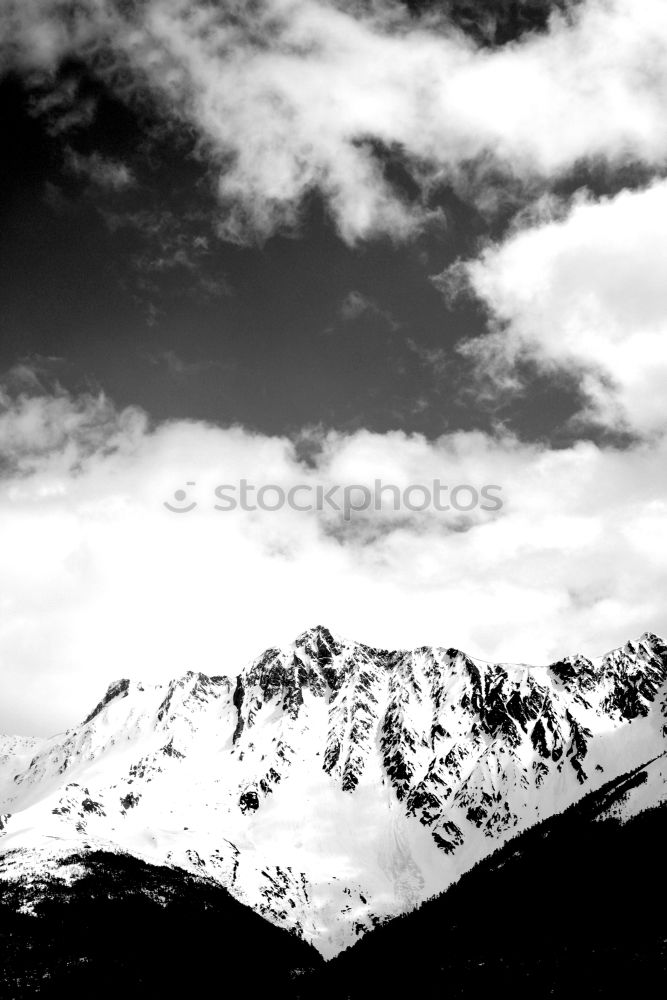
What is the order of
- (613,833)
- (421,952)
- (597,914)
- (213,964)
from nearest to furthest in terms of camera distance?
(597,914) < (421,952) < (613,833) < (213,964)

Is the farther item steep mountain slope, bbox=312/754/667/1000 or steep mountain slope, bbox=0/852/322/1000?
steep mountain slope, bbox=0/852/322/1000

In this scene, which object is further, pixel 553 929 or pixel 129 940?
pixel 129 940

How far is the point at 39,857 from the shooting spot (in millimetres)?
143750

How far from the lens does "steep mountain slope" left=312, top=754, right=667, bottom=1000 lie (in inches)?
1703

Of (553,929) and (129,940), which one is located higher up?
(129,940)

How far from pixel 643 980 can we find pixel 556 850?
6656 centimetres

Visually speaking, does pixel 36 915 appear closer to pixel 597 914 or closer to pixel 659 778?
pixel 597 914

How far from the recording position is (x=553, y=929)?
193 ft

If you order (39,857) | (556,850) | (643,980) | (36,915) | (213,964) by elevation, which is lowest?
(643,980)

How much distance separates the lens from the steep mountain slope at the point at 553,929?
4325cm

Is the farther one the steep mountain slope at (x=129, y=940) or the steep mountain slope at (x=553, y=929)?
the steep mountain slope at (x=129, y=940)

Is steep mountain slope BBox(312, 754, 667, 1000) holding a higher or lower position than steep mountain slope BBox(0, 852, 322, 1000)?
lower

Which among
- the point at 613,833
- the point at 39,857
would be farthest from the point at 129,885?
the point at 613,833

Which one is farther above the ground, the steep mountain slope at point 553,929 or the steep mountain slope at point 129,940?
the steep mountain slope at point 129,940
